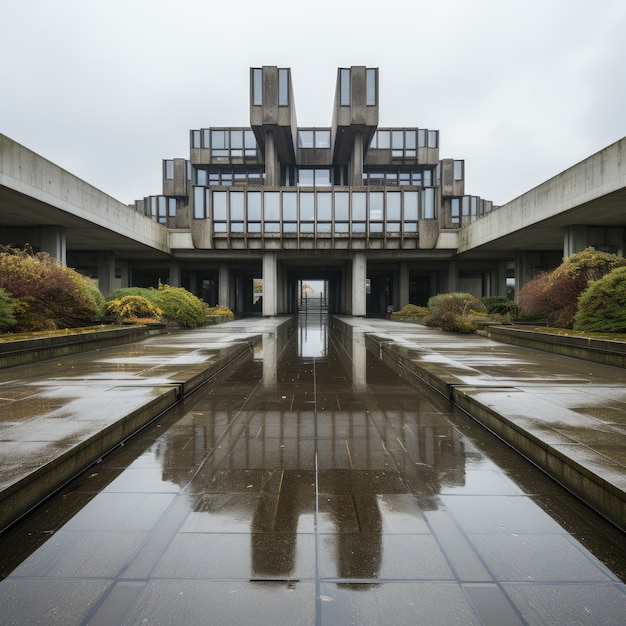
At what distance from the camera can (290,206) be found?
112ft

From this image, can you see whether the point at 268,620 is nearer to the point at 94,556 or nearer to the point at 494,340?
the point at 94,556

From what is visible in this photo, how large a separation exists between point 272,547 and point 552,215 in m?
22.4

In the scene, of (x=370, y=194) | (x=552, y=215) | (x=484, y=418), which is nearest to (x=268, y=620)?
(x=484, y=418)

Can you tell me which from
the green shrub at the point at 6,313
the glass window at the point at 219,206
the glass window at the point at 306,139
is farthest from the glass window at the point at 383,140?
the green shrub at the point at 6,313

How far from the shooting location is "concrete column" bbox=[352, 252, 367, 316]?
36.2 metres

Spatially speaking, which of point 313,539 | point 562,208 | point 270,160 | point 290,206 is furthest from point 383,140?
point 313,539

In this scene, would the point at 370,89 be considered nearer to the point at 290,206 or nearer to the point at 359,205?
the point at 359,205

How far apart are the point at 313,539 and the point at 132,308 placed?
17682 mm

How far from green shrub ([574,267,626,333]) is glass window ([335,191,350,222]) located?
22872mm

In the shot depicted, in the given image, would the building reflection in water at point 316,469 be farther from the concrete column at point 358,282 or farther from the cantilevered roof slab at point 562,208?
the concrete column at point 358,282

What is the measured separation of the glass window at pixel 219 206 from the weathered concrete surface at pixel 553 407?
86.6ft

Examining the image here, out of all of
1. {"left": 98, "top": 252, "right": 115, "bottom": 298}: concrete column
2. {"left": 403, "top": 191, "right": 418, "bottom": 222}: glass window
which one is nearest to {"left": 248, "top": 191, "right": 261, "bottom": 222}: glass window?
{"left": 403, "top": 191, "right": 418, "bottom": 222}: glass window

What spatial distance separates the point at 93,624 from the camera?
6.95ft

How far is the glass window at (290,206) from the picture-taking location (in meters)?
34.2
